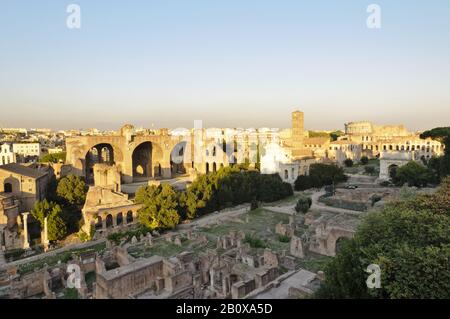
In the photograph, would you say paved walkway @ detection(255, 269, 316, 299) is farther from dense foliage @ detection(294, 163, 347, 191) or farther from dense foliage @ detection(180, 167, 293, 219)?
dense foliage @ detection(294, 163, 347, 191)

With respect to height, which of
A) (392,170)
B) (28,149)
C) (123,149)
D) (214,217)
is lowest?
(214,217)

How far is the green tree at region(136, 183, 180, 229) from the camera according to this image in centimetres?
2478

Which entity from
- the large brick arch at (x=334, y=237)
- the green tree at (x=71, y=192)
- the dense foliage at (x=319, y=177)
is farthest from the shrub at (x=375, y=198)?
the green tree at (x=71, y=192)

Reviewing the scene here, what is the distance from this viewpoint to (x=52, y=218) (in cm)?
2528

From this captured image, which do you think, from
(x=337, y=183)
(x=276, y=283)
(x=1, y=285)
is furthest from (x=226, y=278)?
(x=337, y=183)

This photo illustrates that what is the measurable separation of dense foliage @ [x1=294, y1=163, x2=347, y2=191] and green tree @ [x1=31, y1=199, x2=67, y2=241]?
947 inches

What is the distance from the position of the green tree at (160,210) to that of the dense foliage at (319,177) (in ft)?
54.1

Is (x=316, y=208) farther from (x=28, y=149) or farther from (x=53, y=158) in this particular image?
(x=28, y=149)

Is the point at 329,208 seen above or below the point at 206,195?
below

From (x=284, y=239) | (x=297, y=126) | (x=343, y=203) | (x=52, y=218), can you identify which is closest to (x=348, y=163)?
(x=297, y=126)

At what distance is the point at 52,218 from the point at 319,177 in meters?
27.3

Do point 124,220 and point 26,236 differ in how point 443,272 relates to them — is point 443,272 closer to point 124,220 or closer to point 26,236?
point 124,220

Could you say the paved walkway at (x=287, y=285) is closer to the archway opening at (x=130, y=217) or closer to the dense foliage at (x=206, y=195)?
the dense foliage at (x=206, y=195)

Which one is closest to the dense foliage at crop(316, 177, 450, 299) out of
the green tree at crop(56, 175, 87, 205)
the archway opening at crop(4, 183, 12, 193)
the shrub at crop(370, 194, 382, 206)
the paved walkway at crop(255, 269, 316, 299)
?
the paved walkway at crop(255, 269, 316, 299)
